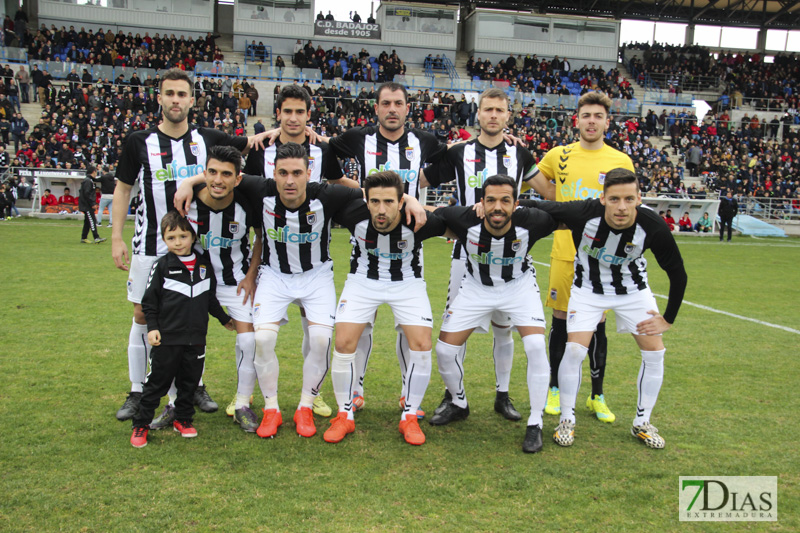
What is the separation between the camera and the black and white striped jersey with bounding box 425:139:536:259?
5004 mm

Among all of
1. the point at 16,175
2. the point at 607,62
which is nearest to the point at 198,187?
the point at 16,175

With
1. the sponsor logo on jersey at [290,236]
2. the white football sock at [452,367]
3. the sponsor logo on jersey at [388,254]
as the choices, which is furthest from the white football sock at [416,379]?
the sponsor logo on jersey at [290,236]

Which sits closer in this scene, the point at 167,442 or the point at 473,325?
the point at 167,442

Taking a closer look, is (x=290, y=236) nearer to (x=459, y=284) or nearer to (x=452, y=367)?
(x=459, y=284)

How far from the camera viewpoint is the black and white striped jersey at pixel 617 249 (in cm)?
432

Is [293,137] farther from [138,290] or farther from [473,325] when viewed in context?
[473,325]

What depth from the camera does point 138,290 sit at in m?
4.59

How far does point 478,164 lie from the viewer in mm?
5020

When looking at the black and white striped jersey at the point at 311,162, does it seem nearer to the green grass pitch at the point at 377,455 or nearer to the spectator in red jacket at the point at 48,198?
the green grass pitch at the point at 377,455

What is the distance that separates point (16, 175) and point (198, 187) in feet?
73.0

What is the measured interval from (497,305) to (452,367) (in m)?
0.59

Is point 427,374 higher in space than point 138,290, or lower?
lower

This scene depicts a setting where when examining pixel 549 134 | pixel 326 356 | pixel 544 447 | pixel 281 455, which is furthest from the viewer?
pixel 549 134

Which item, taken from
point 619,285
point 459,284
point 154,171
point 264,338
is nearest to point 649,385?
point 619,285
